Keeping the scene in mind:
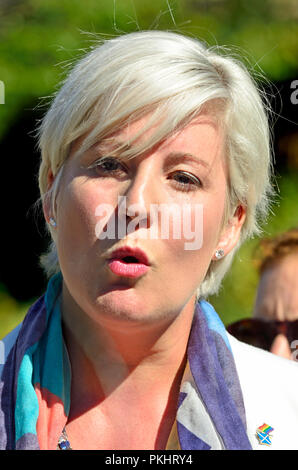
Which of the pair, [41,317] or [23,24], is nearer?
[41,317]

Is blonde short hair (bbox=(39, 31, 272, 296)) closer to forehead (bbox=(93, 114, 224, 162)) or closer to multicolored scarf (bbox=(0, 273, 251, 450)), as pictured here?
forehead (bbox=(93, 114, 224, 162))

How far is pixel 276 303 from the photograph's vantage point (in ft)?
10.1

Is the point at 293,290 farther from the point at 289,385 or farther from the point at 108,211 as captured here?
the point at 108,211

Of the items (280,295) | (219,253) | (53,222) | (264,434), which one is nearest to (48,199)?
(53,222)

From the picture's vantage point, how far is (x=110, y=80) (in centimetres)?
178

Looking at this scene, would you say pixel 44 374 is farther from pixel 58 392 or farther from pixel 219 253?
pixel 219 253

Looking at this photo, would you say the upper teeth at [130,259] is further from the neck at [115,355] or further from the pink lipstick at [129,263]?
the neck at [115,355]

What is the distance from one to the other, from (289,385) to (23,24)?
117 inches

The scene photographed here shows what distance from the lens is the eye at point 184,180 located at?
177 cm

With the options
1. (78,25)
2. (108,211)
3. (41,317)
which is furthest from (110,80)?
(78,25)

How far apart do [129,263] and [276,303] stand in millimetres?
1550

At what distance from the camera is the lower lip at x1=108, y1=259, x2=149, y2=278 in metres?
1.67

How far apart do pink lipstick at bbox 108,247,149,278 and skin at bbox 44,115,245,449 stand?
0.05ft

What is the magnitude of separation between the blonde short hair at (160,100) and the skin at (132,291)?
0.13 feet
